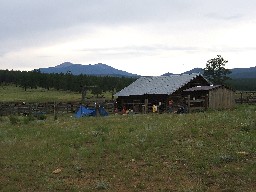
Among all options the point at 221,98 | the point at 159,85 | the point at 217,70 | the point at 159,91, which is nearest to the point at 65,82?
the point at 217,70

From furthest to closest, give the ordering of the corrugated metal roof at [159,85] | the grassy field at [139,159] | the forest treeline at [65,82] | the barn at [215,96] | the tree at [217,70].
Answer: the forest treeline at [65,82], the tree at [217,70], the corrugated metal roof at [159,85], the barn at [215,96], the grassy field at [139,159]

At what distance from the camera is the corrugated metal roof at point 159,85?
45219 mm

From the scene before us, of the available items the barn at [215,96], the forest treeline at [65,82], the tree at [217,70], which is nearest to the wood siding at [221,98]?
the barn at [215,96]

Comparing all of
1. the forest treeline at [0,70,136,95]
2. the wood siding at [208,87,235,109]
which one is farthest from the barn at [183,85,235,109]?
the forest treeline at [0,70,136,95]

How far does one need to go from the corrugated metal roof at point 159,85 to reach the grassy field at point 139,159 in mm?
26093

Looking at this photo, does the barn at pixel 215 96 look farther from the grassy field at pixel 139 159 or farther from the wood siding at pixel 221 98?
the grassy field at pixel 139 159

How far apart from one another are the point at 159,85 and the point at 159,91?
2610 millimetres

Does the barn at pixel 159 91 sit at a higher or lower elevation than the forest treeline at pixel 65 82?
lower

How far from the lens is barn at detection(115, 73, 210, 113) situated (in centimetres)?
4488

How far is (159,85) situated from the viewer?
47.5 metres

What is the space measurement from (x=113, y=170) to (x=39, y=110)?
114ft

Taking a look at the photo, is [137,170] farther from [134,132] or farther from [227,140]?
[134,132]

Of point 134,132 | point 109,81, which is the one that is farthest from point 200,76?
point 109,81

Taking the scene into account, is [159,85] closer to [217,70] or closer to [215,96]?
[215,96]
